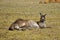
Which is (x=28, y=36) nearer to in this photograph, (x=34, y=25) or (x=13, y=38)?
(x=13, y=38)

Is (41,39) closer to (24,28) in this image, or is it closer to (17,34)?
(17,34)

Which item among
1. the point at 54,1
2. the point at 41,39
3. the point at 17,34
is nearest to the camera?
the point at 41,39

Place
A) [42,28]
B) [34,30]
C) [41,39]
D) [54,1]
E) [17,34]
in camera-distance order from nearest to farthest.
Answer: [41,39] → [17,34] → [34,30] → [42,28] → [54,1]

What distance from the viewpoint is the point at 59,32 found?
37.9 feet

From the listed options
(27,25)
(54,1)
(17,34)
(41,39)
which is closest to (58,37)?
(41,39)

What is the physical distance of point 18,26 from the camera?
12031 millimetres

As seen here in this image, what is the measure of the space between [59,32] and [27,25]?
1639 millimetres

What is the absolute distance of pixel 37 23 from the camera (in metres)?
13.1

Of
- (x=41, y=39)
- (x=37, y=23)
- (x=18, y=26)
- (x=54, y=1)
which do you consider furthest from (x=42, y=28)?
(x=54, y=1)

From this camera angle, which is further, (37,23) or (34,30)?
(37,23)

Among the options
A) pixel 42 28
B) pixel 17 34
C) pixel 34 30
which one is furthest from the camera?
pixel 42 28

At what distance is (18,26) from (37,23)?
139 centimetres

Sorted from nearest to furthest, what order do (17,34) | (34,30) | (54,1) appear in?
(17,34) → (34,30) → (54,1)

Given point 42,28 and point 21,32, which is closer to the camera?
point 21,32
